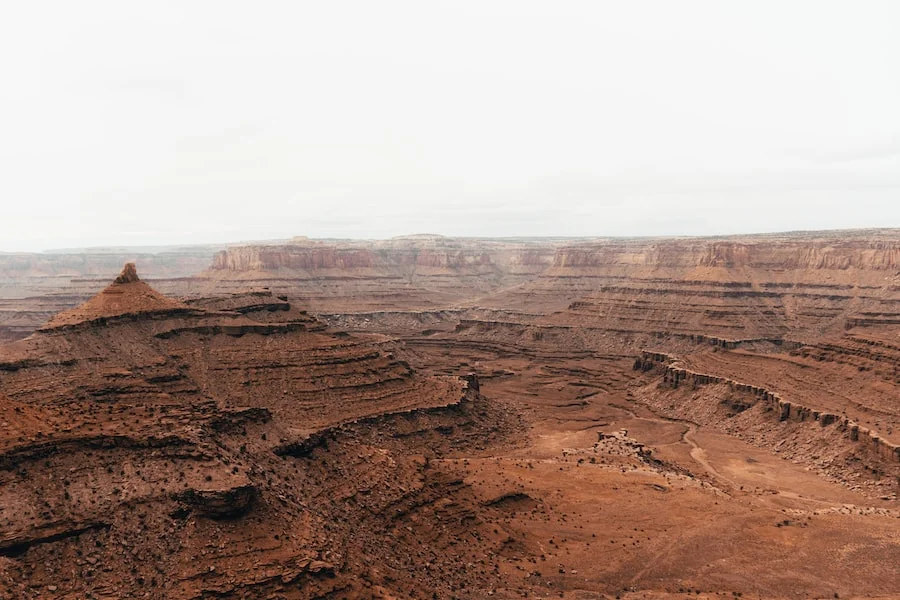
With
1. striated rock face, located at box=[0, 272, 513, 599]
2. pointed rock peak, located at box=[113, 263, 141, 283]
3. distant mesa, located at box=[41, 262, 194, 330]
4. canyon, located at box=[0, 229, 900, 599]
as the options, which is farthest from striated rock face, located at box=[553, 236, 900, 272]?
pointed rock peak, located at box=[113, 263, 141, 283]

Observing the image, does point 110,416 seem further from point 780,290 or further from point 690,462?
point 780,290

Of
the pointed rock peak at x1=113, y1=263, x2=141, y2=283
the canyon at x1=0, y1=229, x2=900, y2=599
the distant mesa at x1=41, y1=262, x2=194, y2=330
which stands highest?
the pointed rock peak at x1=113, y1=263, x2=141, y2=283

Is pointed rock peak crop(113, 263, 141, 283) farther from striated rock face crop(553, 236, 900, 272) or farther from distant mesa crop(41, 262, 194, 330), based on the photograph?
striated rock face crop(553, 236, 900, 272)

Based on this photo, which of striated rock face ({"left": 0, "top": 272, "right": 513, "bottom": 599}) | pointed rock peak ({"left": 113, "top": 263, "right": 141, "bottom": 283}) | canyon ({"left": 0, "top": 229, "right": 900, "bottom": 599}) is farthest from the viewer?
pointed rock peak ({"left": 113, "top": 263, "right": 141, "bottom": 283})

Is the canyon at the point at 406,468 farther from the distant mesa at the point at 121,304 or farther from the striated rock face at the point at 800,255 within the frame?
the striated rock face at the point at 800,255

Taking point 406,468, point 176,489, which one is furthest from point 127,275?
point 176,489

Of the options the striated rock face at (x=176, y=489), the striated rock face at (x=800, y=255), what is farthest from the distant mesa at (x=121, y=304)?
the striated rock face at (x=800, y=255)
